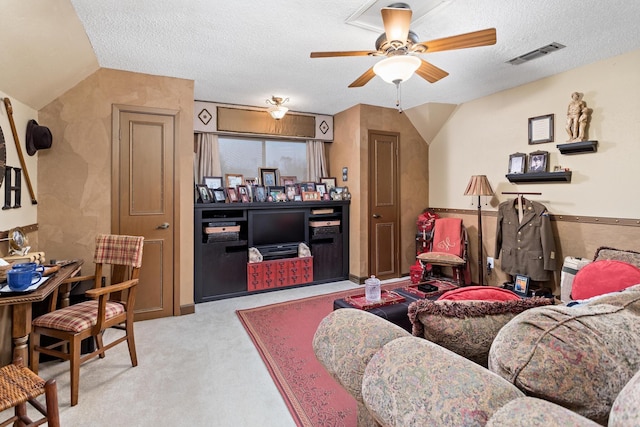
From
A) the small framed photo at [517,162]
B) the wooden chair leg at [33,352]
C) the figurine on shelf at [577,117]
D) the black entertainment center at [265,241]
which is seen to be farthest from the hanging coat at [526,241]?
the wooden chair leg at [33,352]

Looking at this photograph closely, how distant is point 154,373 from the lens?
2.45m

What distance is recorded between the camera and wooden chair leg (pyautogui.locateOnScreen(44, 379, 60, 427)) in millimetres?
1406

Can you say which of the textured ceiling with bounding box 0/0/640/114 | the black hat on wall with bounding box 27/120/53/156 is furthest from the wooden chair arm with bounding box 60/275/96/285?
the textured ceiling with bounding box 0/0/640/114

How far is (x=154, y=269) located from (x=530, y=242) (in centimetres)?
418

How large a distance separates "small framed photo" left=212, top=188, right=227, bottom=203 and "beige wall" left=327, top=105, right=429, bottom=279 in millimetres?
1861

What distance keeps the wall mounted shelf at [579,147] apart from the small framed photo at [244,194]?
3.76 metres

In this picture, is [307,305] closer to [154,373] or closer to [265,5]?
[154,373]

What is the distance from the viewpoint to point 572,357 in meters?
0.75

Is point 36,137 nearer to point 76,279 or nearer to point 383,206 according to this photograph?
point 76,279

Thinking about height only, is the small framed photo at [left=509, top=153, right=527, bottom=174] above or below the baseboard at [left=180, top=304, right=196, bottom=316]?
above

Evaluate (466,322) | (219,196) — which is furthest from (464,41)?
(219,196)

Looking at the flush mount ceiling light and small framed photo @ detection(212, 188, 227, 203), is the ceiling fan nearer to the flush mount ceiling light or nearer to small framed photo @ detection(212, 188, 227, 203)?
the flush mount ceiling light

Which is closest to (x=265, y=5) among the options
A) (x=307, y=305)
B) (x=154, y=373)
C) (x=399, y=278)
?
(x=154, y=373)

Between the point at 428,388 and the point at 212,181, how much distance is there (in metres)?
4.21
